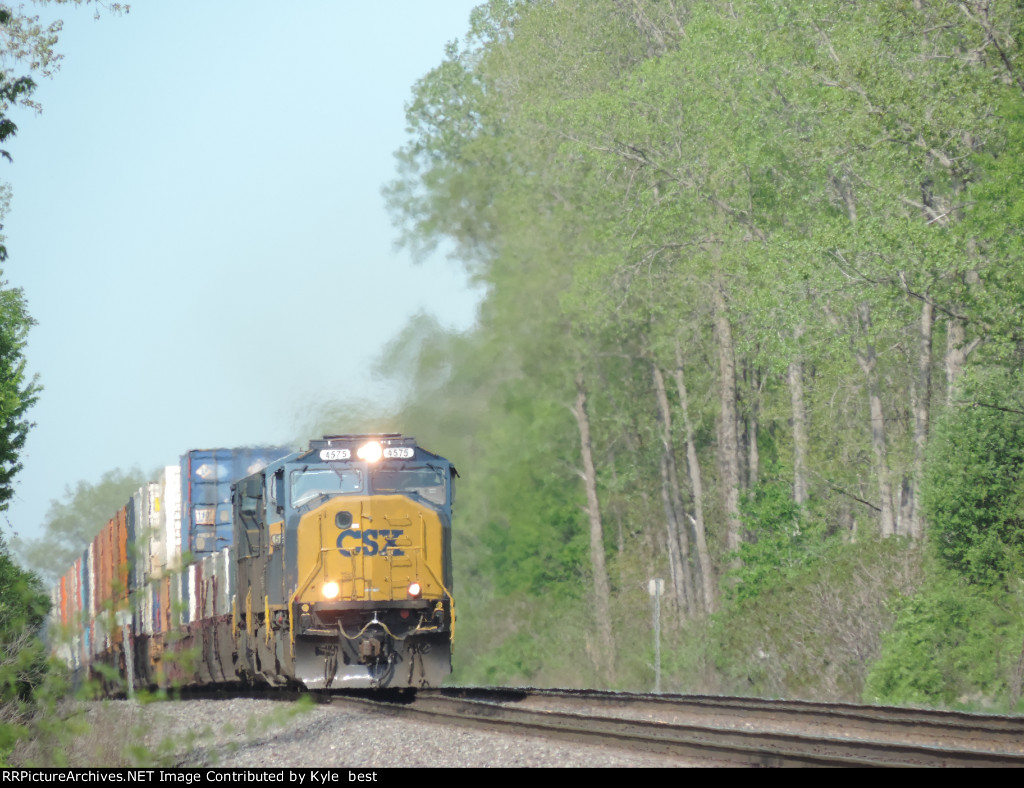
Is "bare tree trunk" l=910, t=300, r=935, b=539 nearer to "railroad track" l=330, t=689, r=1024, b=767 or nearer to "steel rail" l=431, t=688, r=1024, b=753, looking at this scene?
"steel rail" l=431, t=688, r=1024, b=753

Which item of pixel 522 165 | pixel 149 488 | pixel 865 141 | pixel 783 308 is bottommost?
pixel 149 488

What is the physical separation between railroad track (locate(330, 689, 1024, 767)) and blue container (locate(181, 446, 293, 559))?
24.6ft

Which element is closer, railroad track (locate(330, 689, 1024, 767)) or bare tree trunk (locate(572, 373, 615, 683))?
railroad track (locate(330, 689, 1024, 767))

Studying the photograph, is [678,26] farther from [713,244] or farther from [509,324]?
[509,324]

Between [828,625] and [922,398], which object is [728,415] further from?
[828,625]

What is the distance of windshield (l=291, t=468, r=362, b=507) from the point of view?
17109mm

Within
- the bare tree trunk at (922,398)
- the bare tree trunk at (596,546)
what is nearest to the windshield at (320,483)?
the bare tree trunk at (922,398)

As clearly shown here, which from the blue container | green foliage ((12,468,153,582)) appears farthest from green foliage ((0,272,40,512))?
green foliage ((12,468,153,582))

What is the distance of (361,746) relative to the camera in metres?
12.6

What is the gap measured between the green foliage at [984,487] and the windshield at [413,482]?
8.70 m

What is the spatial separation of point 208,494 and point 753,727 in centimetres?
1385

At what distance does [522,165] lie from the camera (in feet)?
139
